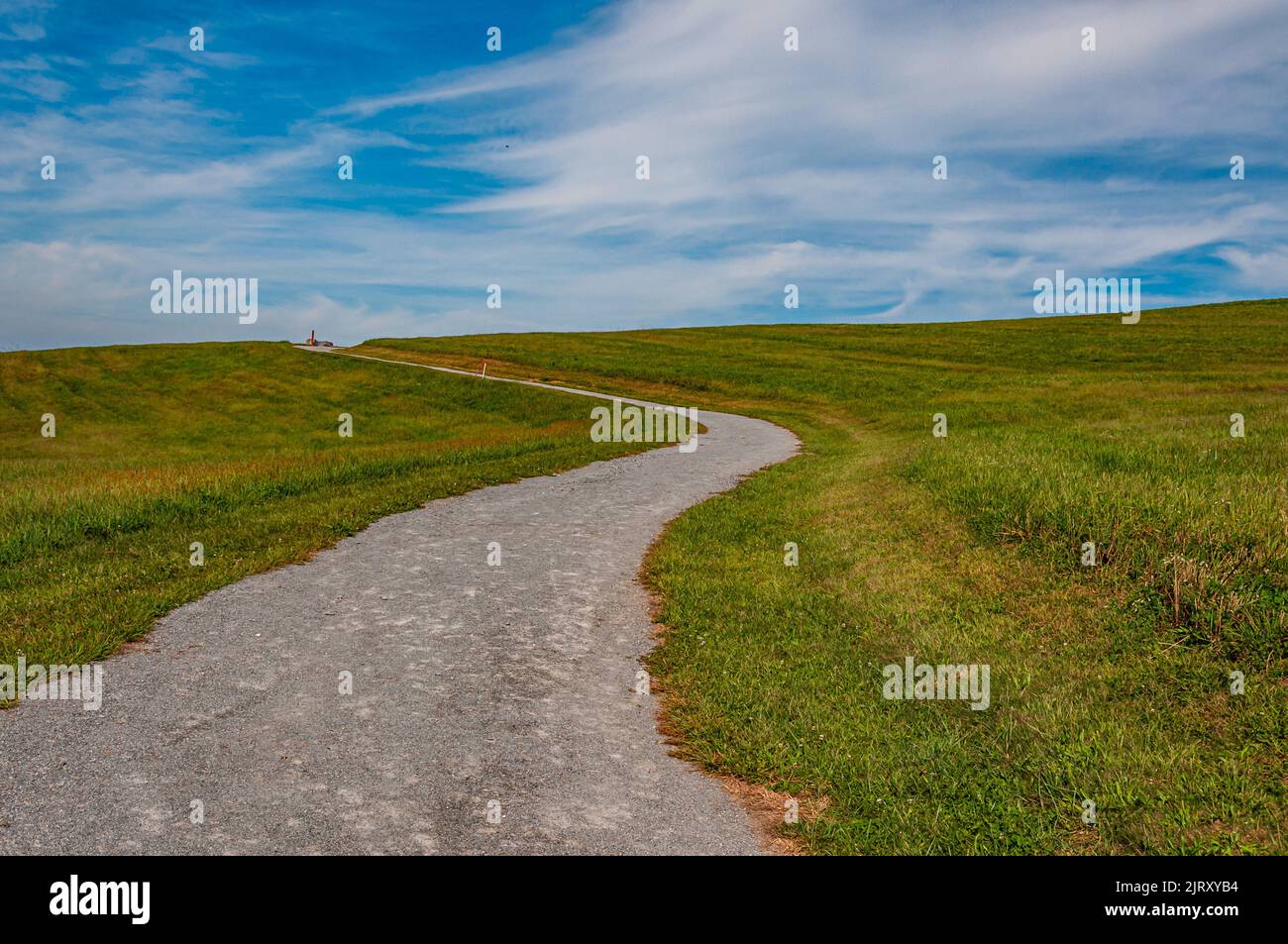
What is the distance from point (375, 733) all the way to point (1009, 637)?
6.44 metres

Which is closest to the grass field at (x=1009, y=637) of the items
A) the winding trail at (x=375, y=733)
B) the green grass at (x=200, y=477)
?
the winding trail at (x=375, y=733)

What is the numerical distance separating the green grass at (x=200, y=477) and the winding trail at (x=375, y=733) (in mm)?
1051

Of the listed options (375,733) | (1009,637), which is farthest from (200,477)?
(1009,637)

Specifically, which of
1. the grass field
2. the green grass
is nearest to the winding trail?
the grass field

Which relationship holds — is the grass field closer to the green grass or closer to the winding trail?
the winding trail

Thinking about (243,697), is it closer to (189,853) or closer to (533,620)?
(189,853)

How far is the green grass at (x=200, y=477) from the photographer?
9.23 metres

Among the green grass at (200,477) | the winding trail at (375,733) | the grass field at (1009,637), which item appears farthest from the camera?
the green grass at (200,477)

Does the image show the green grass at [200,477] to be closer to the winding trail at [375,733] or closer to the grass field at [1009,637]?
the winding trail at [375,733]

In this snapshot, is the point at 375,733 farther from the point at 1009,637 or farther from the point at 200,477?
the point at 200,477

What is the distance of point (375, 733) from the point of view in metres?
6.11

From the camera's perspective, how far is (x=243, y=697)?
262 inches

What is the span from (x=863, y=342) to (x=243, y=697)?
70.5 meters
